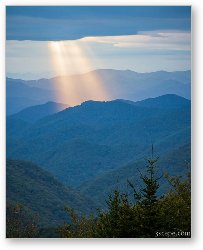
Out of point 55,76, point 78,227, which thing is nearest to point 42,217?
point 78,227

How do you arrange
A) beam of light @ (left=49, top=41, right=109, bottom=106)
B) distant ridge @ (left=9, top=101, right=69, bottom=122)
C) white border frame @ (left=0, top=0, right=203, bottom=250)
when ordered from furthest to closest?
distant ridge @ (left=9, top=101, right=69, bottom=122) → beam of light @ (left=49, top=41, right=109, bottom=106) → white border frame @ (left=0, top=0, right=203, bottom=250)

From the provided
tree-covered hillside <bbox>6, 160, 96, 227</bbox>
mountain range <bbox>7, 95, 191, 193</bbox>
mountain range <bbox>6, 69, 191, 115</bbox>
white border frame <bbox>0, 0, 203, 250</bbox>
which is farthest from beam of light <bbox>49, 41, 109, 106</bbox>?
tree-covered hillside <bbox>6, 160, 96, 227</bbox>

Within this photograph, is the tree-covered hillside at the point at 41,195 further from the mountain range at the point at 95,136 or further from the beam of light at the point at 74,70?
the beam of light at the point at 74,70

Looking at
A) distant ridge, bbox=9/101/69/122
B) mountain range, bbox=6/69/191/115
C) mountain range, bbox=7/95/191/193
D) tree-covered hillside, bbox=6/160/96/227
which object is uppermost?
mountain range, bbox=6/69/191/115

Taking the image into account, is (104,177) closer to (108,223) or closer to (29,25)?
(108,223)

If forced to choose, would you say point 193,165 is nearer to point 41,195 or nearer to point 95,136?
point 95,136

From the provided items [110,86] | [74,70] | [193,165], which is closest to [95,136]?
[110,86]

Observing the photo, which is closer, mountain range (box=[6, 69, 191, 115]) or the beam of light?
mountain range (box=[6, 69, 191, 115])

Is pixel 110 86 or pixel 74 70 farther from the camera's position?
pixel 110 86

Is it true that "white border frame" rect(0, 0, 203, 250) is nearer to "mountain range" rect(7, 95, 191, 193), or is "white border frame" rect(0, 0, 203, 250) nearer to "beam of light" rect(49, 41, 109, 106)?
"mountain range" rect(7, 95, 191, 193)

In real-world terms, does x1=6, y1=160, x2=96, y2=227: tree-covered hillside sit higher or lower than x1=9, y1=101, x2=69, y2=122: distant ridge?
lower
